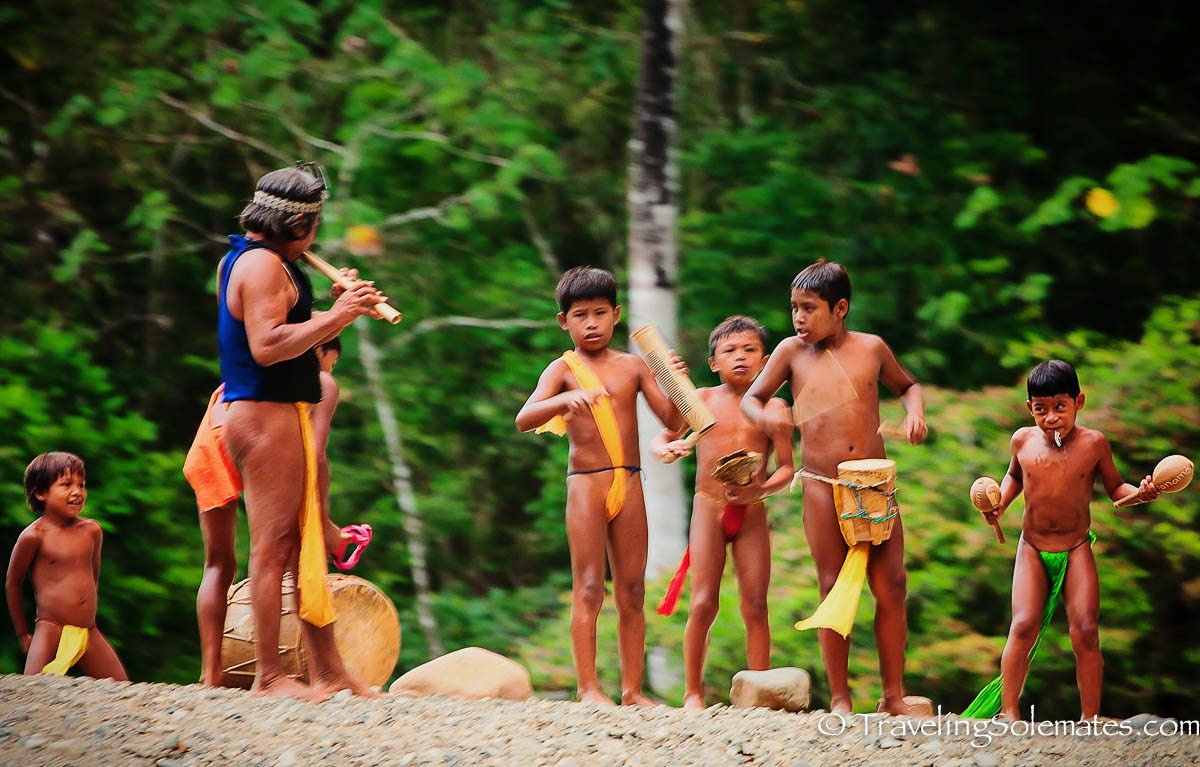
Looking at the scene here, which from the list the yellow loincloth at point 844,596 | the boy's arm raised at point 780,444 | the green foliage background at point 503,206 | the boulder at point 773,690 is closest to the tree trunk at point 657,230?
the green foliage background at point 503,206

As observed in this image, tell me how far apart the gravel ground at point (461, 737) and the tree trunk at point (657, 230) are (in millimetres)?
4034

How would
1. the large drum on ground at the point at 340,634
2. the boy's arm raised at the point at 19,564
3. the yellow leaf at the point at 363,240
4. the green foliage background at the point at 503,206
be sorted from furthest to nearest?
the yellow leaf at the point at 363,240, the green foliage background at the point at 503,206, the boy's arm raised at the point at 19,564, the large drum on ground at the point at 340,634

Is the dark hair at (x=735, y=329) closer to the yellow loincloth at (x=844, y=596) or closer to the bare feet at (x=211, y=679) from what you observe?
the yellow loincloth at (x=844, y=596)

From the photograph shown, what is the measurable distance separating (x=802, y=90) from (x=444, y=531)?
592 centimetres

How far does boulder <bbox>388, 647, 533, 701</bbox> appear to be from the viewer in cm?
574

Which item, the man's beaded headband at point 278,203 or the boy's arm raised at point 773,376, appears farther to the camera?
the boy's arm raised at point 773,376

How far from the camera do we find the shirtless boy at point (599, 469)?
5.41 meters

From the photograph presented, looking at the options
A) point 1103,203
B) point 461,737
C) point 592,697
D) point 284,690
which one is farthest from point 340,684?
point 1103,203

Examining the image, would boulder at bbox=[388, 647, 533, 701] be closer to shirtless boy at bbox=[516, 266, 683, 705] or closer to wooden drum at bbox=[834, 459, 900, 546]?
shirtless boy at bbox=[516, 266, 683, 705]

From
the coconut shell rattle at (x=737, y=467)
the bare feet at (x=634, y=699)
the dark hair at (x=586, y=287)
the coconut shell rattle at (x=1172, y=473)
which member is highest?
the dark hair at (x=586, y=287)

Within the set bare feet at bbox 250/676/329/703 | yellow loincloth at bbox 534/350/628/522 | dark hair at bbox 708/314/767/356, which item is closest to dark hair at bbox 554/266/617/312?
yellow loincloth at bbox 534/350/628/522

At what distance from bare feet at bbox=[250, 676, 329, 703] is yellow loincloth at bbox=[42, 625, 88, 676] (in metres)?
1.58

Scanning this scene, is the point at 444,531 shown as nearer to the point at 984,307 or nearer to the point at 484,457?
the point at 484,457

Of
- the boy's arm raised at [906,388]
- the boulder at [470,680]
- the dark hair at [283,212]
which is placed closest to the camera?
the dark hair at [283,212]
